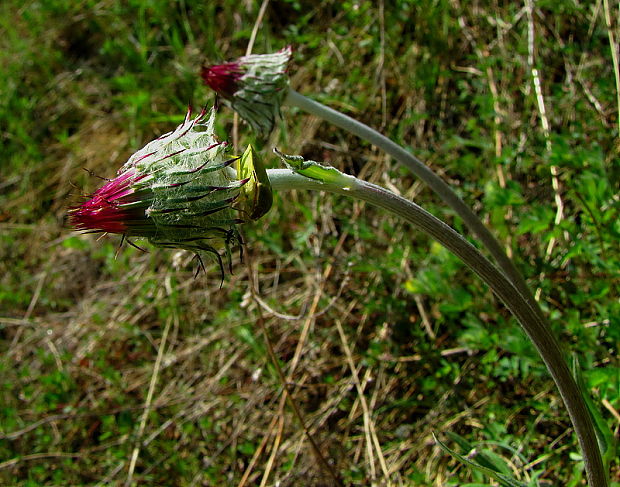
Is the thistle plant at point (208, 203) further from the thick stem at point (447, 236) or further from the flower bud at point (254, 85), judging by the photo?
the flower bud at point (254, 85)

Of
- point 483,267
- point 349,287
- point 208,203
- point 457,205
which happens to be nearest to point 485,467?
point 483,267

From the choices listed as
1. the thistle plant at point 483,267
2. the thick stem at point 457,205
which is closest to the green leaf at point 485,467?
the thistle plant at point 483,267

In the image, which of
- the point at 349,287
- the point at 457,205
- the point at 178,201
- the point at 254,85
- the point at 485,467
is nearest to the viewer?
the point at 178,201

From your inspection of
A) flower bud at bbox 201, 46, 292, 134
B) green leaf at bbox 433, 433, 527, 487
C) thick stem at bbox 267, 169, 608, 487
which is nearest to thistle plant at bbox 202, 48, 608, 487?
thick stem at bbox 267, 169, 608, 487

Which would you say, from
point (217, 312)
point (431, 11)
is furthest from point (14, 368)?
point (431, 11)

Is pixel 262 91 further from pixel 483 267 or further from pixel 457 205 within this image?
pixel 483 267

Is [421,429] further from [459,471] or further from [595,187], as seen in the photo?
[595,187]
